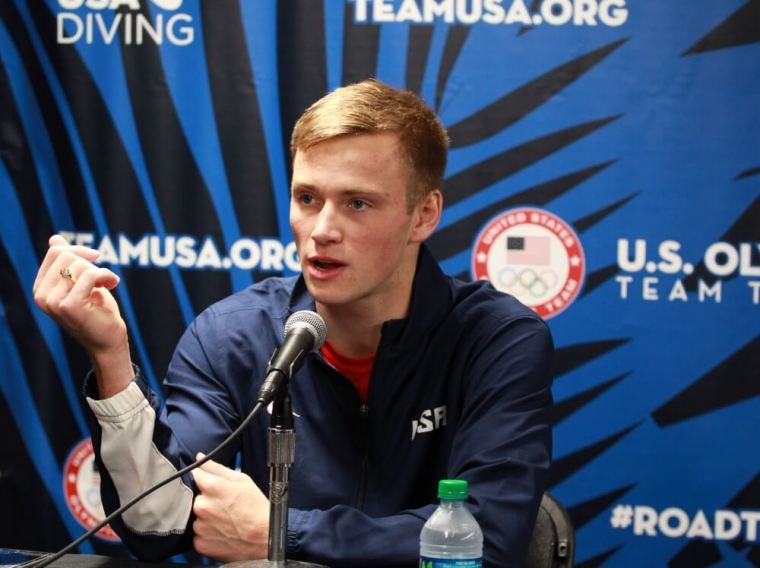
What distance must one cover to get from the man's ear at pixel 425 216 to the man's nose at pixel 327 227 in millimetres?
239

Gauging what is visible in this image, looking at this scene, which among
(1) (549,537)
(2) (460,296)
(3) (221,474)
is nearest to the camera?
(3) (221,474)

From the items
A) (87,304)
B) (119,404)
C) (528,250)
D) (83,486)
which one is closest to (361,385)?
(119,404)

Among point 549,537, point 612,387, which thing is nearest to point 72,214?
point 612,387

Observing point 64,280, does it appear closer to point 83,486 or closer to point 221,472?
point 221,472

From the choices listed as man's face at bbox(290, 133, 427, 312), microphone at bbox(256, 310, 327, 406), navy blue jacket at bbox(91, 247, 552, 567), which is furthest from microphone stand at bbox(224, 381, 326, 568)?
man's face at bbox(290, 133, 427, 312)

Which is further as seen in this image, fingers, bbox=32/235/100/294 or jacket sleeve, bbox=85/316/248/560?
jacket sleeve, bbox=85/316/248/560

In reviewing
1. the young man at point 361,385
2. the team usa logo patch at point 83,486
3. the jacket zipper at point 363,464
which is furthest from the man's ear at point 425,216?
the team usa logo patch at point 83,486

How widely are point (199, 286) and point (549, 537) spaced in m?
1.51

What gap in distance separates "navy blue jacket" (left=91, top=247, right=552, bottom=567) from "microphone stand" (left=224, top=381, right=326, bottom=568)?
0.46m

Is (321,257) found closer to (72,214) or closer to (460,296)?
(460,296)

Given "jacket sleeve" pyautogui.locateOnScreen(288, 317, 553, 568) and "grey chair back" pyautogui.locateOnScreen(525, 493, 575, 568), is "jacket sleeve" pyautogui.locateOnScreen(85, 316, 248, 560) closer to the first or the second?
"jacket sleeve" pyautogui.locateOnScreen(288, 317, 553, 568)

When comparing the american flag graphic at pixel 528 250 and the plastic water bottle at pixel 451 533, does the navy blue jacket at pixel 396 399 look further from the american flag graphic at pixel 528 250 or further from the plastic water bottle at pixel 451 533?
the american flag graphic at pixel 528 250

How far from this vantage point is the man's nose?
1929 millimetres

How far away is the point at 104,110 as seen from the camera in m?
3.13
